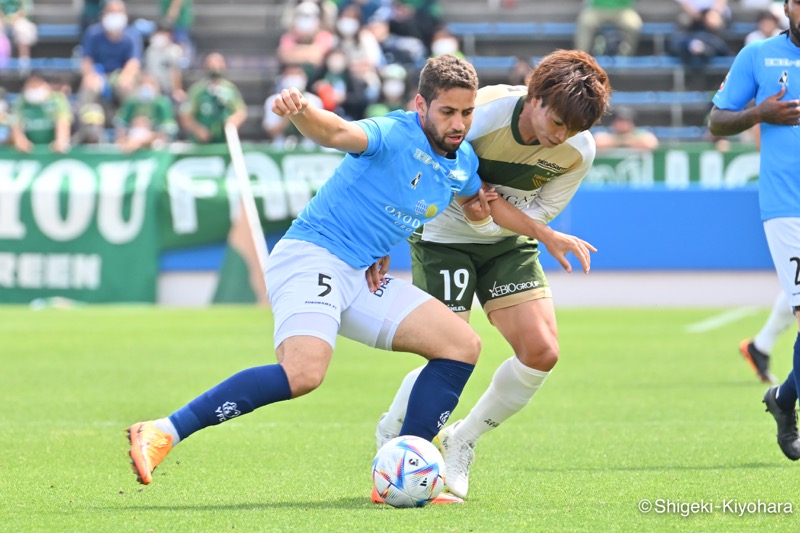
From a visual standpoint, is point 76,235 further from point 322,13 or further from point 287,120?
point 322,13

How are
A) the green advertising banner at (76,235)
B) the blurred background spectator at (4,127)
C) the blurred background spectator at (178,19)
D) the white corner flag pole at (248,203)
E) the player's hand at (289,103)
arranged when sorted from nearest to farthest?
1. the player's hand at (289,103)
2. the white corner flag pole at (248,203)
3. the green advertising banner at (76,235)
4. the blurred background spectator at (4,127)
5. the blurred background spectator at (178,19)

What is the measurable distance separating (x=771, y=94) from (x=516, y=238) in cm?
148

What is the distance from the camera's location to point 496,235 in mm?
Answer: 6879

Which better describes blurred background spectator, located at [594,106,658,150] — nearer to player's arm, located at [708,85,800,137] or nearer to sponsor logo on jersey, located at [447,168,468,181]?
player's arm, located at [708,85,800,137]

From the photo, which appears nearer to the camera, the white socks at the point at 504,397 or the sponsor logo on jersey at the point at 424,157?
the sponsor logo on jersey at the point at 424,157

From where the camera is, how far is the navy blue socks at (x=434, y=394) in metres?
5.99

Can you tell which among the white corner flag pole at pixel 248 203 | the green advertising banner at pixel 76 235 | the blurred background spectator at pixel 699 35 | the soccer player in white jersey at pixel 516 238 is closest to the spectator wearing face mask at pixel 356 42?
the white corner flag pole at pixel 248 203

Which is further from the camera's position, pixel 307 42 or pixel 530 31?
pixel 530 31

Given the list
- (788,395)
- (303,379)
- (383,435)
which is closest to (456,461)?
(383,435)

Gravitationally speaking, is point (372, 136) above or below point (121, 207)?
above

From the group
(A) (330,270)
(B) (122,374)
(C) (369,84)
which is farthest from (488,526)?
(C) (369,84)

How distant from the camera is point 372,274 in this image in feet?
20.1

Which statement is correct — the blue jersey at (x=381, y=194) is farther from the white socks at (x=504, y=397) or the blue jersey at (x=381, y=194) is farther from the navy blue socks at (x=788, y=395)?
the navy blue socks at (x=788, y=395)

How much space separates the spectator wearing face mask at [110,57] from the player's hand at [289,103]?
666 inches
